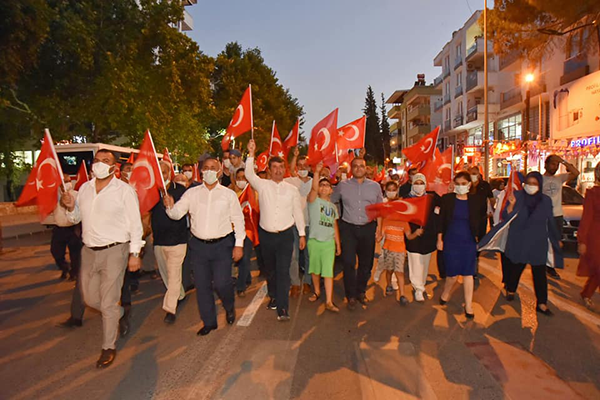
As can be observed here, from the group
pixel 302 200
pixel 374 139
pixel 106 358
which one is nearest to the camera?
pixel 106 358

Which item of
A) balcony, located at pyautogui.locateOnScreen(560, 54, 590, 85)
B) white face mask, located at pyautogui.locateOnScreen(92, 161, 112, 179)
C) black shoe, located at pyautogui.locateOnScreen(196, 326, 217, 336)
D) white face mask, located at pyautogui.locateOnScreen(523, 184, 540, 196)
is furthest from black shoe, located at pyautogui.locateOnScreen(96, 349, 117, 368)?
balcony, located at pyautogui.locateOnScreen(560, 54, 590, 85)

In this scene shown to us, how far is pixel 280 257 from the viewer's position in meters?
5.87

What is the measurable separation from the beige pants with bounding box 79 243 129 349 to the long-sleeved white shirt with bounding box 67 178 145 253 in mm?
117

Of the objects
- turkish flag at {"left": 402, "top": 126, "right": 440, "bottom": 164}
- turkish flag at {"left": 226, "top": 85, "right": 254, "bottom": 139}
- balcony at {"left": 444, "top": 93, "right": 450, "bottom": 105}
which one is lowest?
turkish flag at {"left": 402, "top": 126, "right": 440, "bottom": 164}

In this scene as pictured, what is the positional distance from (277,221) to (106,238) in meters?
2.00

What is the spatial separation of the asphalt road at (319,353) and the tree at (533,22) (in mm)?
10882

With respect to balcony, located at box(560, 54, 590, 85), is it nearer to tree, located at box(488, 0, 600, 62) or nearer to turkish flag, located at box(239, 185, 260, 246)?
tree, located at box(488, 0, 600, 62)

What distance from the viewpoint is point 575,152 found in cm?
1803

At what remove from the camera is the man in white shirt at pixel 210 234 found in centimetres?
534

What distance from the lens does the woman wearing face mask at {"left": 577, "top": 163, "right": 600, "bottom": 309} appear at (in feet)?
19.9

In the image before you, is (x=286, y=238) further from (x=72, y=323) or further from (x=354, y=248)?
(x=72, y=323)

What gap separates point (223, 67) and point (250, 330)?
120 ft

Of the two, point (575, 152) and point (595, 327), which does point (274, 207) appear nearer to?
point (595, 327)

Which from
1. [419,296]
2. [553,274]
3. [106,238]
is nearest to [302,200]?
[419,296]
